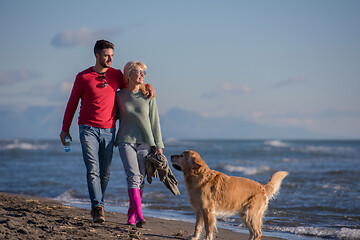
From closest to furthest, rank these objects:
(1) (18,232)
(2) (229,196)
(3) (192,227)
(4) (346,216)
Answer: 1. (1) (18,232)
2. (2) (229,196)
3. (3) (192,227)
4. (4) (346,216)

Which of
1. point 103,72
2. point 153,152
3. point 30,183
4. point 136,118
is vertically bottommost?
point 30,183

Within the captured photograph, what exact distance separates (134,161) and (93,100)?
98cm

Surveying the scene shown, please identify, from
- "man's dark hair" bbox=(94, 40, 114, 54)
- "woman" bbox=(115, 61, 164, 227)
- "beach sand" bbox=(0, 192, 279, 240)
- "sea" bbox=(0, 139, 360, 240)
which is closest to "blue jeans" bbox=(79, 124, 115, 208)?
"woman" bbox=(115, 61, 164, 227)

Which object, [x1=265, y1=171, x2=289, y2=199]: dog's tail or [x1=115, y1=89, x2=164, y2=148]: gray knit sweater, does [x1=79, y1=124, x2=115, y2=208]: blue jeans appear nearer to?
[x1=115, y1=89, x2=164, y2=148]: gray knit sweater

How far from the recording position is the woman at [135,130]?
5.34 m

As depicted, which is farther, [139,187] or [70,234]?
[139,187]

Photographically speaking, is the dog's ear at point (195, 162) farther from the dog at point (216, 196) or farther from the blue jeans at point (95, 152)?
the blue jeans at point (95, 152)

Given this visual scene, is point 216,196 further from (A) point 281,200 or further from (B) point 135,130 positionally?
(A) point 281,200

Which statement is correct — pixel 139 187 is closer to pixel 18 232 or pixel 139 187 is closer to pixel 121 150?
pixel 121 150

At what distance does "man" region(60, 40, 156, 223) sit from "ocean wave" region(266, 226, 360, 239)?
10.6ft

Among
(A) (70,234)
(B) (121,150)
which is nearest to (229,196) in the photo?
(B) (121,150)

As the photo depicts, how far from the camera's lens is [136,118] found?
5.36m

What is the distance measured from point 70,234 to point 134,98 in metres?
1.91

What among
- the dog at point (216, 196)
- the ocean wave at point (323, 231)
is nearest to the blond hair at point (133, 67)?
the dog at point (216, 196)
